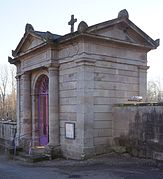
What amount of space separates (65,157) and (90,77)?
3.51m

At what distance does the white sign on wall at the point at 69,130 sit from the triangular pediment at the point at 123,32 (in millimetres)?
3773

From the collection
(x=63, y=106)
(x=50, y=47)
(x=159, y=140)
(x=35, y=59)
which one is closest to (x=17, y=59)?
(x=35, y=59)

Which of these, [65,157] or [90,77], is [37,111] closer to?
[65,157]

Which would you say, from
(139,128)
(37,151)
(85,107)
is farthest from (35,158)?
(139,128)

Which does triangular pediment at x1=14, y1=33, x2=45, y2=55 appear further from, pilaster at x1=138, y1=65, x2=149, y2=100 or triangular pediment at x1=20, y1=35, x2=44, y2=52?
pilaster at x1=138, y1=65, x2=149, y2=100

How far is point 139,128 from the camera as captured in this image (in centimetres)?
1088

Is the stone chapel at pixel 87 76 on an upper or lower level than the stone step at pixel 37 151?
upper

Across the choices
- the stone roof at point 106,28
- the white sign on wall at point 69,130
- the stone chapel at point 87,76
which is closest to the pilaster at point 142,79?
the stone chapel at point 87,76

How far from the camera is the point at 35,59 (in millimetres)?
14406

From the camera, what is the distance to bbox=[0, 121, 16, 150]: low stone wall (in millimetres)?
18909

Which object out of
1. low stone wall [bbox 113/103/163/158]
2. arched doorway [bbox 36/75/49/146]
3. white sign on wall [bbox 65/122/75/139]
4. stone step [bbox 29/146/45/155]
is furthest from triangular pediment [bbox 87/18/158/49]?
stone step [bbox 29/146/45/155]

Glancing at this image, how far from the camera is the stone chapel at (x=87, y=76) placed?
11586mm

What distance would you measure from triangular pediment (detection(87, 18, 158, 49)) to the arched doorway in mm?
4149

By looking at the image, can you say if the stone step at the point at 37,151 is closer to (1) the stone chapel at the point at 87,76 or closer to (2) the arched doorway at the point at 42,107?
(1) the stone chapel at the point at 87,76
